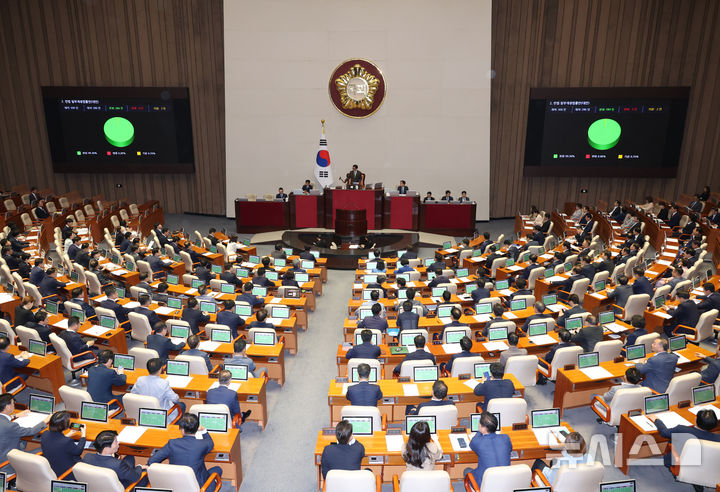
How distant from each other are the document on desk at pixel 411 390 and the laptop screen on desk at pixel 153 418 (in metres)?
3.13

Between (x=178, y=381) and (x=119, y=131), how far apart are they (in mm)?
17366

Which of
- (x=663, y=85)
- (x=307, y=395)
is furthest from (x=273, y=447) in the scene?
(x=663, y=85)

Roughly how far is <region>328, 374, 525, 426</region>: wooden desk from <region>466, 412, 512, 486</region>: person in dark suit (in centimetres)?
153

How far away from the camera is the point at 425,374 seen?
745cm

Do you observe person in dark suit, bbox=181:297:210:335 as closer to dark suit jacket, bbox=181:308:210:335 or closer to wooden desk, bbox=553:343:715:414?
dark suit jacket, bbox=181:308:210:335

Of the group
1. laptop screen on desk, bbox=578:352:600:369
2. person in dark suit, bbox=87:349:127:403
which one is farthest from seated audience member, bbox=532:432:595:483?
person in dark suit, bbox=87:349:127:403

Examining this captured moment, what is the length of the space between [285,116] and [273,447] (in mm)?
15945

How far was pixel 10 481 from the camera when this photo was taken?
5633mm

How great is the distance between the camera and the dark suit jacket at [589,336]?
8.56 m

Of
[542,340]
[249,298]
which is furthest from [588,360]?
[249,298]

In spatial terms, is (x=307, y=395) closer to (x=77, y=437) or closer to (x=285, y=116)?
(x=77, y=437)

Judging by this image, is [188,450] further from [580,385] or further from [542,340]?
[542,340]

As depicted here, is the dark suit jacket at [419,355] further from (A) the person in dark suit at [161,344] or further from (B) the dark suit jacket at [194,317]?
(B) the dark suit jacket at [194,317]

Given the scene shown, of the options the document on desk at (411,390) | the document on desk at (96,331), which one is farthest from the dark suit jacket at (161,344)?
the document on desk at (411,390)
